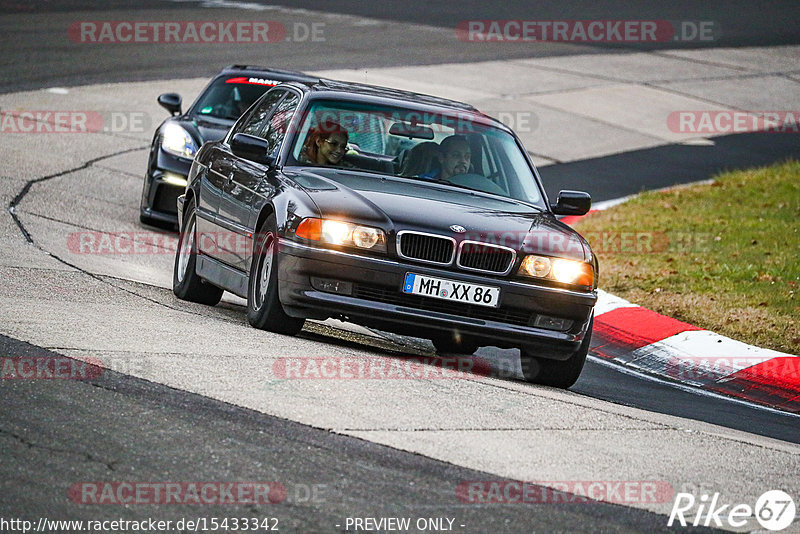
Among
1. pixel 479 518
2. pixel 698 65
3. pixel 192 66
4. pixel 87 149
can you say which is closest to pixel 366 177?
pixel 479 518

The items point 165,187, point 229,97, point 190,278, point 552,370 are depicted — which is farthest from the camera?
point 229,97

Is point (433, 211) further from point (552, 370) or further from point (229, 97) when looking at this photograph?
point (229, 97)

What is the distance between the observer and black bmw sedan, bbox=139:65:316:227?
13.1m

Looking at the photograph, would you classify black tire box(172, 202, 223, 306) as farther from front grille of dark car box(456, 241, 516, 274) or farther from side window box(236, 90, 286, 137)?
front grille of dark car box(456, 241, 516, 274)

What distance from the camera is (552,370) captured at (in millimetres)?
8336

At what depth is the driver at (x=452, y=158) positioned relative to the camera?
8.82 meters

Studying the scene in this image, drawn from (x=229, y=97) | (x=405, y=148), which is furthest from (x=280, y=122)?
(x=229, y=97)

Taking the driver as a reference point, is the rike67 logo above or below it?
below

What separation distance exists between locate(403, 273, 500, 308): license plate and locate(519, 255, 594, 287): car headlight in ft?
0.74

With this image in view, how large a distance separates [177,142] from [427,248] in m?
6.19

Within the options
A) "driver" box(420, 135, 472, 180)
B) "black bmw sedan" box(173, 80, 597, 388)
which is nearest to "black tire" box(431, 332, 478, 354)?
"black bmw sedan" box(173, 80, 597, 388)

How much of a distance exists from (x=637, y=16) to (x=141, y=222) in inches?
974

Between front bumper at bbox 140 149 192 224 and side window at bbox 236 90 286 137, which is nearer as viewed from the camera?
side window at bbox 236 90 286 137

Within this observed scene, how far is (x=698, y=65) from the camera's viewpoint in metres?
28.8
